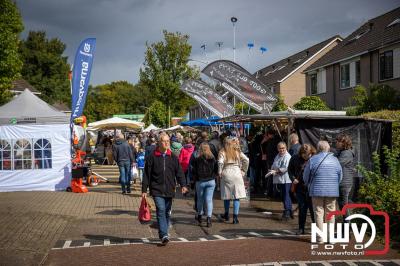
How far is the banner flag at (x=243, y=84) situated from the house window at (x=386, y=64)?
15.2 m

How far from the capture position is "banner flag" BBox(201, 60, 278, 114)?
14.3 meters

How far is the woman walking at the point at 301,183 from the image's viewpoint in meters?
8.65

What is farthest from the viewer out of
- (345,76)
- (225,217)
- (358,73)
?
(345,76)

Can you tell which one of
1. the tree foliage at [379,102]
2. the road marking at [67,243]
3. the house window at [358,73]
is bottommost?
the road marking at [67,243]

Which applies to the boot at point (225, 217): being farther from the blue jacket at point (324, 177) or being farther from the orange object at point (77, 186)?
the orange object at point (77, 186)

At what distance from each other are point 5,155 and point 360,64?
2223 centimetres

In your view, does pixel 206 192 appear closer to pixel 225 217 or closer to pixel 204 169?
pixel 204 169

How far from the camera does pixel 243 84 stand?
48.1 feet

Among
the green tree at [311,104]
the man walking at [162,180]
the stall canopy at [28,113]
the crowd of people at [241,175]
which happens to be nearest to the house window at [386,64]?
the green tree at [311,104]

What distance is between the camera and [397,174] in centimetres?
1037

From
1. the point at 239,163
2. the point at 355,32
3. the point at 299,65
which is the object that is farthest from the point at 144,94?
the point at 239,163

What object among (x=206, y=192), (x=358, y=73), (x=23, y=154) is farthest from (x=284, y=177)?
(x=358, y=73)

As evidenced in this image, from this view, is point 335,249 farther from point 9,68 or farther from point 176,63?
point 176,63

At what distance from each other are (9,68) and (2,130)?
985cm
